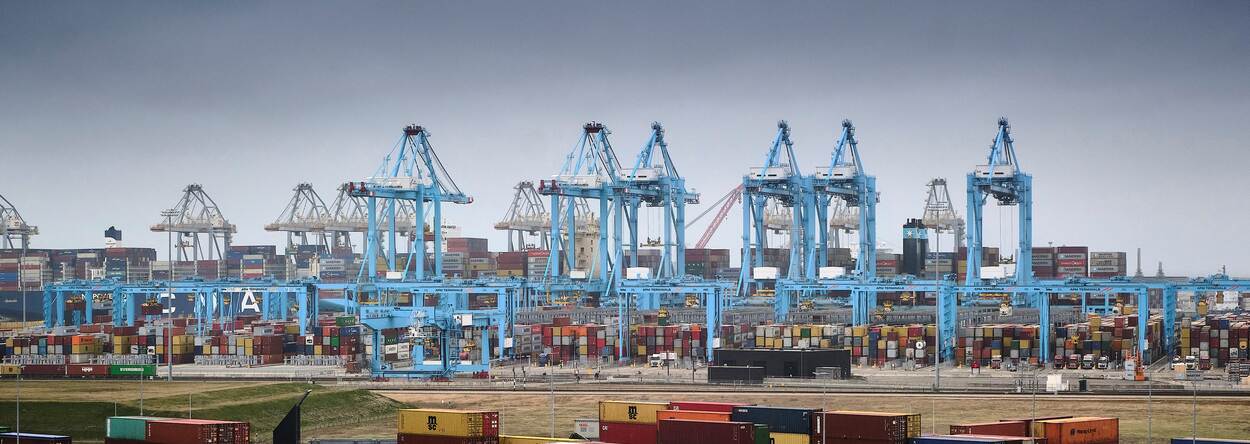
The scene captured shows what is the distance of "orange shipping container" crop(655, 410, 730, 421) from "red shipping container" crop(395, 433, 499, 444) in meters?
5.34

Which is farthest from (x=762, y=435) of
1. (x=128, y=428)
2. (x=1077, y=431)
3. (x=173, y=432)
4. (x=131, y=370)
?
(x=131, y=370)

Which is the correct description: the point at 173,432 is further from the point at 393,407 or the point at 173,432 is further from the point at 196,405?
the point at 393,407

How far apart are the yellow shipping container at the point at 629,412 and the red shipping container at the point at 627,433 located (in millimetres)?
146

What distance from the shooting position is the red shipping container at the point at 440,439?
4272 centimetres

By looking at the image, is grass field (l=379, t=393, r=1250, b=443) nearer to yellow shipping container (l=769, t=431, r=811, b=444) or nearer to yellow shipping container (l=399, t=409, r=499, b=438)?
yellow shipping container (l=769, t=431, r=811, b=444)

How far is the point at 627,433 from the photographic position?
4831cm

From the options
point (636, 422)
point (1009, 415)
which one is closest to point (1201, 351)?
point (1009, 415)

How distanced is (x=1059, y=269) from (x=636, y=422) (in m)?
109

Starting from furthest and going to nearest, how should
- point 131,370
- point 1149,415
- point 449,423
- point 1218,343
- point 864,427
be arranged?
point 1218,343
point 131,370
point 1149,415
point 449,423
point 864,427

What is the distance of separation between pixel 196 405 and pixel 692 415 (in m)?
25.5

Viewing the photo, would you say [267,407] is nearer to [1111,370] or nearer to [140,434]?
[140,434]

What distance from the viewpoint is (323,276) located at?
181m

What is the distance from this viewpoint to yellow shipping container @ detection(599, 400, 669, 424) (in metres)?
48.1

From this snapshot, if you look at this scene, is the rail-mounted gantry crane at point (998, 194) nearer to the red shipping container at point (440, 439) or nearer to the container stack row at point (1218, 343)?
the container stack row at point (1218, 343)
